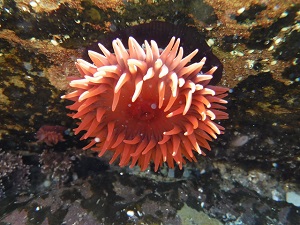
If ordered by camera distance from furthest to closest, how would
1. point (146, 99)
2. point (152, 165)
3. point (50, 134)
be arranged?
point (152, 165), point (50, 134), point (146, 99)

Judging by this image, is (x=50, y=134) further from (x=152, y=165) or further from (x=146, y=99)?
(x=146, y=99)

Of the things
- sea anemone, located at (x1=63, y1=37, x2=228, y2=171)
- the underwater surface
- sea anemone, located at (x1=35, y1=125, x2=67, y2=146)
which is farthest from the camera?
sea anemone, located at (x1=35, y1=125, x2=67, y2=146)

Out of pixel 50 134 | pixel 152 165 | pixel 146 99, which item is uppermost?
pixel 146 99

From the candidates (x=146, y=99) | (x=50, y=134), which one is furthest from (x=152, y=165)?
(x=146, y=99)

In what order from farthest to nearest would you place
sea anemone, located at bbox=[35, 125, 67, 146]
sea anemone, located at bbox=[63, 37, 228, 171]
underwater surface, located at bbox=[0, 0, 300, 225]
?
sea anemone, located at bbox=[35, 125, 67, 146] → underwater surface, located at bbox=[0, 0, 300, 225] → sea anemone, located at bbox=[63, 37, 228, 171]

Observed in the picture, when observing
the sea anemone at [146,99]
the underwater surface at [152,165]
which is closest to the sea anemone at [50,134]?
the underwater surface at [152,165]

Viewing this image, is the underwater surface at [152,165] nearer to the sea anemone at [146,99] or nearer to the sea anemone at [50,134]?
the sea anemone at [50,134]

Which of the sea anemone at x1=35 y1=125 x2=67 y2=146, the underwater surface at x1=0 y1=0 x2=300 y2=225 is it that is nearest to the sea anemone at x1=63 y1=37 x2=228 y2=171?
the underwater surface at x1=0 y1=0 x2=300 y2=225

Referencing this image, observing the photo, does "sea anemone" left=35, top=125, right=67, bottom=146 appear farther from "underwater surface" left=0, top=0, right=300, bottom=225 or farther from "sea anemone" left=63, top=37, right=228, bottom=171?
"sea anemone" left=63, top=37, right=228, bottom=171
